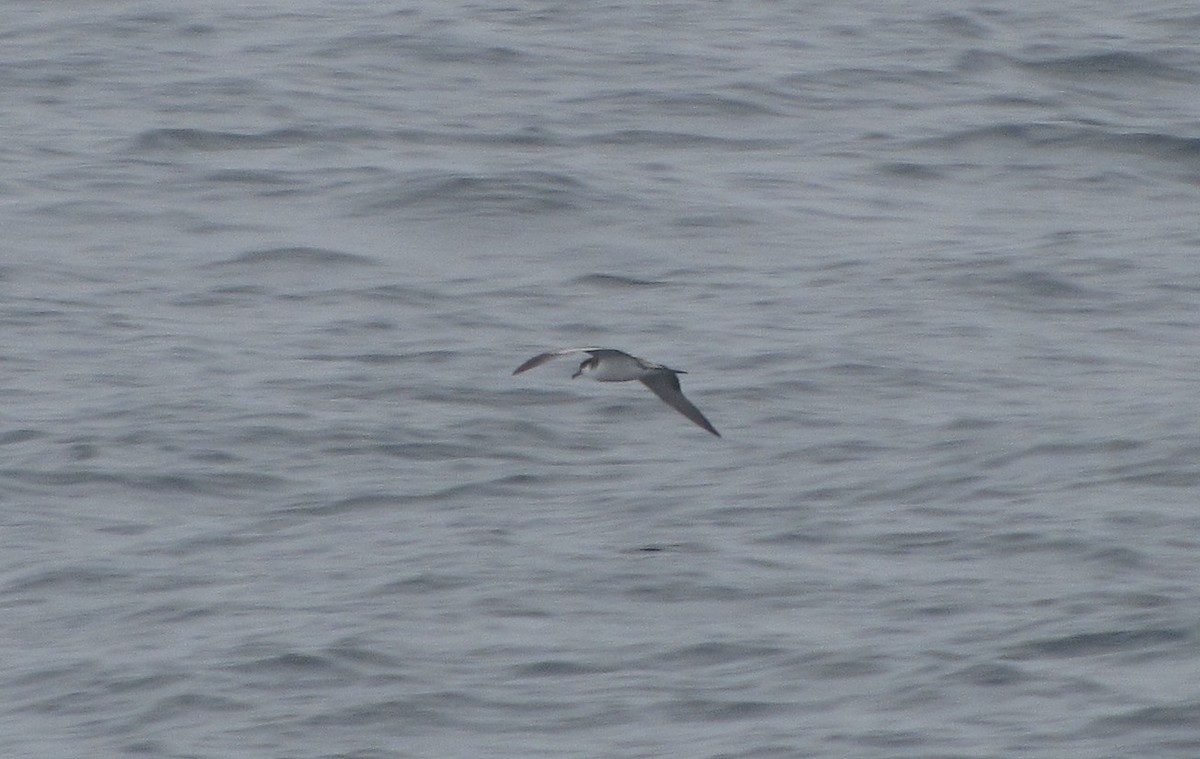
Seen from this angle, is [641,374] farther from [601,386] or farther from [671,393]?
[601,386]

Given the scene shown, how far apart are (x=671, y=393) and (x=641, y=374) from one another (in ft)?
0.82

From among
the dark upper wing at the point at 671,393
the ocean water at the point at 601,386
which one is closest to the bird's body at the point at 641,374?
the dark upper wing at the point at 671,393

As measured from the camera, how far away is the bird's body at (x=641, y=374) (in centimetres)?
1090

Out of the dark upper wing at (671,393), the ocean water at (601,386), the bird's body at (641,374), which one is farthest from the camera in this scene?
the dark upper wing at (671,393)

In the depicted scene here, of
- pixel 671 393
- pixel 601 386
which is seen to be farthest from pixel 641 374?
pixel 601 386

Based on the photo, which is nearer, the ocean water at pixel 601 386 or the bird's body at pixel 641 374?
the ocean water at pixel 601 386

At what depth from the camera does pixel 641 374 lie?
11.1 metres

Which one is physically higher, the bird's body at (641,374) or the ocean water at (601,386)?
the bird's body at (641,374)

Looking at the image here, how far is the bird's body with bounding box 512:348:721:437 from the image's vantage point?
35.8 feet

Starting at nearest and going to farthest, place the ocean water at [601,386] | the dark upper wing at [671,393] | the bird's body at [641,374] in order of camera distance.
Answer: the ocean water at [601,386] → the bird's body at [641,374] → the dark upper wing at [671,393]

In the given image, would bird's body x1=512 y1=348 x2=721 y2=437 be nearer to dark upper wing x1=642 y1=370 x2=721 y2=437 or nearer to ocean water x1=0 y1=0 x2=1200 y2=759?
dark upper wing x1=642 y1=370 x2=721 y2=437

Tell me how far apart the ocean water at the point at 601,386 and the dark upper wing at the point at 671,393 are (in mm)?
314

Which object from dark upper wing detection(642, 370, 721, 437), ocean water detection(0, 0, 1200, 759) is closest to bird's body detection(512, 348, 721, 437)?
dark upper wing detection(642, 370, 721, 437)

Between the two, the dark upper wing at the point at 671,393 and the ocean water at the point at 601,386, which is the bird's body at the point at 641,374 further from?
the ocean water at the point at 601,386
